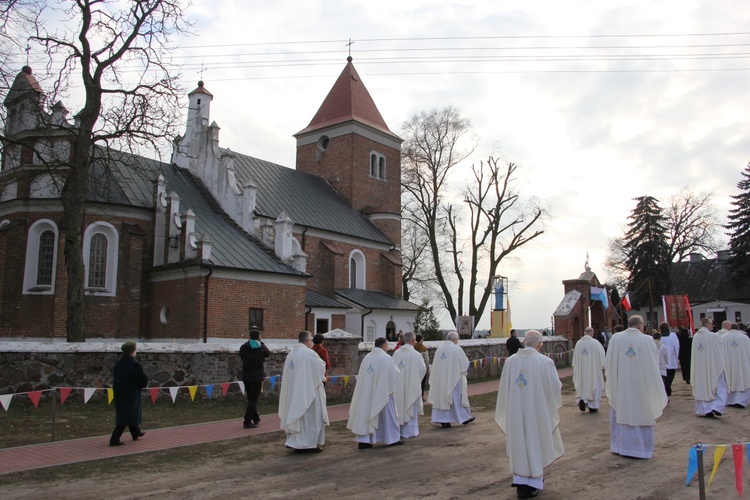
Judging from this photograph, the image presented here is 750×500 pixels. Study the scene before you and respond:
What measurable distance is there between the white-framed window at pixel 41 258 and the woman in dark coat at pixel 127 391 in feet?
42.7

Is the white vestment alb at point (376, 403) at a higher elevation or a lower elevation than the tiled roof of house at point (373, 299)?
lower

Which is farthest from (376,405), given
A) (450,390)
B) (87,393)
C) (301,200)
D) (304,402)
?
(301,200)

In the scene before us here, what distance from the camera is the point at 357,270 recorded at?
3200cm

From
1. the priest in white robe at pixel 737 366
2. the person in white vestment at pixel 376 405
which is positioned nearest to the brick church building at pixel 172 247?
the person in white vestment at pixel 376 405

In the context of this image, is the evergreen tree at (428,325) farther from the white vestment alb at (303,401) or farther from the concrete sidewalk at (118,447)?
the white vestment alb at (303,401)

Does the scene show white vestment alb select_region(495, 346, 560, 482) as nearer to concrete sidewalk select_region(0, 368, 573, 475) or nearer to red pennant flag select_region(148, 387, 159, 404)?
concrete sidewalk select_region(0, 368, 573, 475)

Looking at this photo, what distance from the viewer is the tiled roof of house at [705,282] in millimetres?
49225

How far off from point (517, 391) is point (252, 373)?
17.5 ft

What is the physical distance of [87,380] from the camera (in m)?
12.3

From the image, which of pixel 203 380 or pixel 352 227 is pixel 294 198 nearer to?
pixel 352 227

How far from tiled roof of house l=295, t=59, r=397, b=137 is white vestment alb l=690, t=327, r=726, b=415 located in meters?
25.9

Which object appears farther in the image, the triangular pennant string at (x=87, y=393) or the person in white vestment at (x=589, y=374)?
the person in white vestment at (x=589, y=374)

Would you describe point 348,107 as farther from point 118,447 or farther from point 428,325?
point 118,447

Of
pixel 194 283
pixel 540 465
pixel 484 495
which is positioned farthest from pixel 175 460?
pixel 194 283
